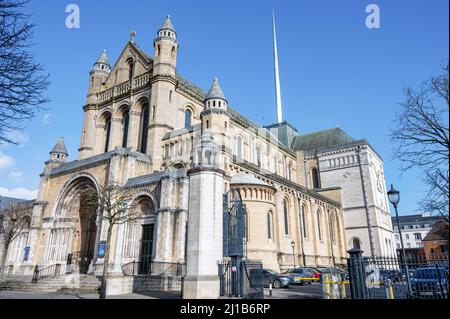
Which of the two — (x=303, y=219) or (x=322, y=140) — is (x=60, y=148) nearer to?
(x=303, y=219)

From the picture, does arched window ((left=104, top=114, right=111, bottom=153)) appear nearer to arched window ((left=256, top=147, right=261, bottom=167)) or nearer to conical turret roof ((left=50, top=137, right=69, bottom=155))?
conical turret roof ((left=50, top=137, right=69, bottom=155))

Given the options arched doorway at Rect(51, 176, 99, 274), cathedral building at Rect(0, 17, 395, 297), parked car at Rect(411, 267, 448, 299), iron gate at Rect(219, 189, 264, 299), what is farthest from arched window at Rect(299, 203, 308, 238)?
iron gate at Rect(219, 189, 264, 299)

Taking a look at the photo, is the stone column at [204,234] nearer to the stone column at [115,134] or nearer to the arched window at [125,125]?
the arched window at [125,125]

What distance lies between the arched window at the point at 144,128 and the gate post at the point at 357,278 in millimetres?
23430

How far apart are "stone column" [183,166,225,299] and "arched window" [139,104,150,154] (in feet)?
65.9

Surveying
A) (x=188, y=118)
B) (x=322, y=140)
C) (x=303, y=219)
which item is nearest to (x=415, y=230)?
(x=322, y=140)

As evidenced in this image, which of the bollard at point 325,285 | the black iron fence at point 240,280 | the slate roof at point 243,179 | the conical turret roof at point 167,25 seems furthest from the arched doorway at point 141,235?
the conical turret roof at point 167,25

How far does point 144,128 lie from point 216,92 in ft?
31.9

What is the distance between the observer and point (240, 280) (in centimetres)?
1240

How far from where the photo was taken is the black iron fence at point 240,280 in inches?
485

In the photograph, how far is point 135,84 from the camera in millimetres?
33344
